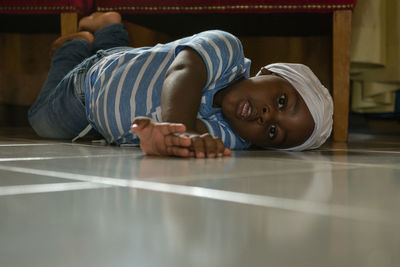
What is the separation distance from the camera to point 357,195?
45cm

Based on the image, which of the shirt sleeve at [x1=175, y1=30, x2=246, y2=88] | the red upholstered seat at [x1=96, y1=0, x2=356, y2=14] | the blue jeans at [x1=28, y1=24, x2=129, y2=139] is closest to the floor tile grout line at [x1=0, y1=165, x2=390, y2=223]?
the shirt sleeve at [x1=175, y1=30, x2=246, y2=88]

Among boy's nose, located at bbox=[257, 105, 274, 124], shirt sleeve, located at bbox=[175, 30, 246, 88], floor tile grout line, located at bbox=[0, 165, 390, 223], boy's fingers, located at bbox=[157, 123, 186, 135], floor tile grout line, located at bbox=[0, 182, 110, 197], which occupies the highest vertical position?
shirt sleeve, located at bbox=[175, 30, 246, 88]

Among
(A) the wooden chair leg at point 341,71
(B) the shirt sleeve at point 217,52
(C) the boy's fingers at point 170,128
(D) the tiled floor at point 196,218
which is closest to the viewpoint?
(D) the tiled floor at point 196,218

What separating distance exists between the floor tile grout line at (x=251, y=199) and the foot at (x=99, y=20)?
43.1 inches

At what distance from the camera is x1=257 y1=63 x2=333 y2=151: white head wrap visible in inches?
41.9

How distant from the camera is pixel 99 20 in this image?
5.16ft

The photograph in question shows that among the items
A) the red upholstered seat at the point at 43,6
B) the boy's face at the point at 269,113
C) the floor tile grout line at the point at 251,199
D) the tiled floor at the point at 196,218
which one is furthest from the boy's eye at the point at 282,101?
the red upholstered seat at the point at 43,6

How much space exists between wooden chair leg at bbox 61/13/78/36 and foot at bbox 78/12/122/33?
4 cm

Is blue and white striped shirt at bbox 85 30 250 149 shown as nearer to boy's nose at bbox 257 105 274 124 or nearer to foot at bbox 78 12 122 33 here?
boy's nose at bbox 257 105 274 124

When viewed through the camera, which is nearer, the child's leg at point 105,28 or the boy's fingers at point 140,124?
the boy's fingers at point 140,124

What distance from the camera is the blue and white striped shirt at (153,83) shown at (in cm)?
105

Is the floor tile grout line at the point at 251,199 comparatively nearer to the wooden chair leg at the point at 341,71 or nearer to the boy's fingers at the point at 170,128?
the boy's fingers at the point at 170,128

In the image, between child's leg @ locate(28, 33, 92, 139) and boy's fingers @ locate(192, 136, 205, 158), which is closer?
boy's fingers @ locate(192, 136, 205, 158)

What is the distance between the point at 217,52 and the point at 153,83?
0.16 m
